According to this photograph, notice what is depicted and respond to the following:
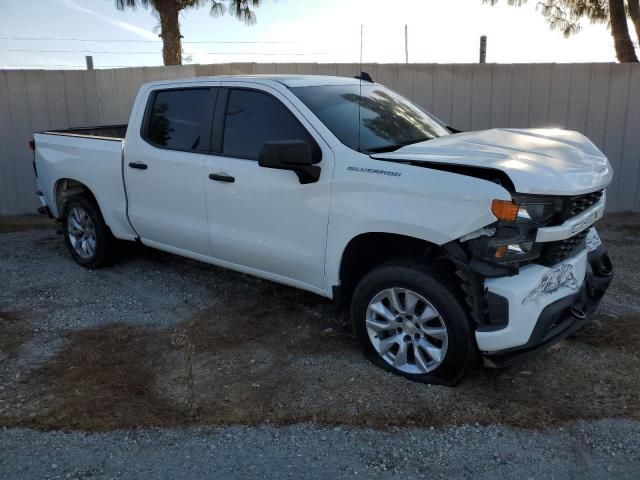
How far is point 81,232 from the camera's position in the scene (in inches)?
249

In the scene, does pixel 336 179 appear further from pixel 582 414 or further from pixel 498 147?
pixel 582 414

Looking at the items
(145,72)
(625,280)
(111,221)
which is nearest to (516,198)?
(625,280)

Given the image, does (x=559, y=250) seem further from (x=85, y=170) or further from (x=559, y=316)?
(x=85, y=170)

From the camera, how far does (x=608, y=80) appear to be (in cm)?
846

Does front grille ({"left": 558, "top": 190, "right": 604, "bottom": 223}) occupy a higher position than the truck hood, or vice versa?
the truck hood

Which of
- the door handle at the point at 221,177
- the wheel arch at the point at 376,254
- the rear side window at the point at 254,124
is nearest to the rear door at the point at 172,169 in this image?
the door handle at the point at 221,177

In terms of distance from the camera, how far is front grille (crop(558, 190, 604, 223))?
3545 millimetres

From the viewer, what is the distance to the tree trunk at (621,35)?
30.7ft

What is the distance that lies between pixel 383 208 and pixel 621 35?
7.68 metres

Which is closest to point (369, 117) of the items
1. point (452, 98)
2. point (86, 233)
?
point (86, 233)

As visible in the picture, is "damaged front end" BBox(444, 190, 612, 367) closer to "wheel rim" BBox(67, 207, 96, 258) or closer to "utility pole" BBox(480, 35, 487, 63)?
"wheel rim" BBox(67, 207, 96, 258)

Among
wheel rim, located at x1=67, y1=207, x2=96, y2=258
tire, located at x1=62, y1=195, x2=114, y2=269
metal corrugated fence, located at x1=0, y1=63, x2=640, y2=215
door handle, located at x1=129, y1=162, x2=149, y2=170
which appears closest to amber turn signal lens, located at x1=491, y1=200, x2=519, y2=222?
door handle, located at x1=129, y1=162, x2=149, y2=170

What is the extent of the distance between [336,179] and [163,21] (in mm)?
8433

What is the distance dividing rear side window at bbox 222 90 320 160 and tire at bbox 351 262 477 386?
3.77 ft
